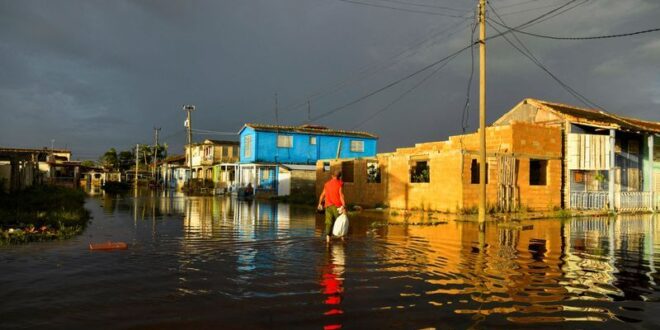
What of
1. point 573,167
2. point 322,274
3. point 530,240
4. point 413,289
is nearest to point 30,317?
point 322,274

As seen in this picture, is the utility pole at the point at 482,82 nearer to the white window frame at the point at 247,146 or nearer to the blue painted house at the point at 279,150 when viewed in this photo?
the blue painted house at the point at 279,150

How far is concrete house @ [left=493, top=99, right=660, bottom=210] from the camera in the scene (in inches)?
993

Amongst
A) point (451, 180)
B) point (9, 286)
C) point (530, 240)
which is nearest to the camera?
point (9, 286)

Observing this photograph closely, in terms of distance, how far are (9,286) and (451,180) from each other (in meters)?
18.0

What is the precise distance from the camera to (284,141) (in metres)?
47.5

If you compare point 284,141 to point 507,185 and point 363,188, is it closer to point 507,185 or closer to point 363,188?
point 363,188

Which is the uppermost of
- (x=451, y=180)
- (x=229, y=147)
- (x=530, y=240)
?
(x=229, y=147)

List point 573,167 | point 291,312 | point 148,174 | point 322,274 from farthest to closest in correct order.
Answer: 1. point 148,174
2. point 573,167
3. point 322,274
4. point 291,312

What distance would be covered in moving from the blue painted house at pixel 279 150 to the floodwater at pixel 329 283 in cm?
3119

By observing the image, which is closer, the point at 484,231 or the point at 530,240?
the point at 530,240

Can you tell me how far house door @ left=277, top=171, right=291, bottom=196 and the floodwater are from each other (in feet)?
90.3

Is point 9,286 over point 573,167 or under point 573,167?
under

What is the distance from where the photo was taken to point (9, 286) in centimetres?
688

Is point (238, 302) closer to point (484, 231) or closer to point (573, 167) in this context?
point (484, 231)
